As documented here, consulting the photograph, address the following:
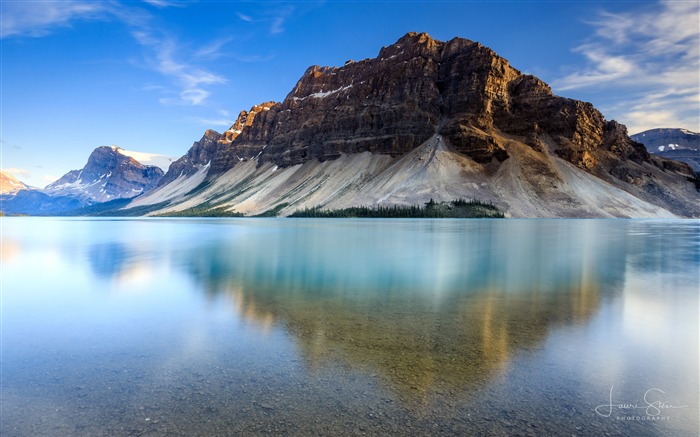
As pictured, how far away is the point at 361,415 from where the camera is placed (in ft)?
26.8

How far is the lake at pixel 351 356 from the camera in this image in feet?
26.5

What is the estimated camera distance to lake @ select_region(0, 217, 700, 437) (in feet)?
26.5

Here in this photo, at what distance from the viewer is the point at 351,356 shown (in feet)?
37.4

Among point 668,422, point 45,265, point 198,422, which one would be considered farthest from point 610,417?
point 45,265

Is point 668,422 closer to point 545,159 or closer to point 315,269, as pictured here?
point 315,269
